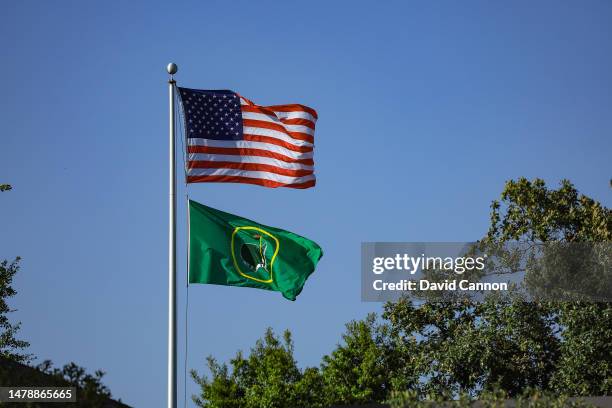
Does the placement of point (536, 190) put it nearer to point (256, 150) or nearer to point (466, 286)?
point (466, 286)

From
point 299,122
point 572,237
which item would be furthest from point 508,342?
point 299,122

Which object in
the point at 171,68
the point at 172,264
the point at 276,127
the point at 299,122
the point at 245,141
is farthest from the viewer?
the point at 299,122

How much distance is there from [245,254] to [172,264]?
1.91m

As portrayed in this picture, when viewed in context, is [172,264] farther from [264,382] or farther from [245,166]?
[264,382]

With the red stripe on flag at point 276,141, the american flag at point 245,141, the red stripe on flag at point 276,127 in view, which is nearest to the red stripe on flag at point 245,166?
the american flag at point 245,141

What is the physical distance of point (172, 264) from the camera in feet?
58.4

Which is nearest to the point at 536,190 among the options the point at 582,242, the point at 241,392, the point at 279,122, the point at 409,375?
the point at 582,242

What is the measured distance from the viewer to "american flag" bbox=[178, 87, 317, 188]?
1956 cm

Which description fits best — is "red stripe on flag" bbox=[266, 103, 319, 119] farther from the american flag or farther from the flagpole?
the flagpole

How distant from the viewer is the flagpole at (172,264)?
1703 centimetres

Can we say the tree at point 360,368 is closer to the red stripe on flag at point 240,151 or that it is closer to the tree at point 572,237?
the tree at point 572,237

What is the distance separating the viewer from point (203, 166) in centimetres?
1945

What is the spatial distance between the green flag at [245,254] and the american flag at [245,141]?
0.93 m

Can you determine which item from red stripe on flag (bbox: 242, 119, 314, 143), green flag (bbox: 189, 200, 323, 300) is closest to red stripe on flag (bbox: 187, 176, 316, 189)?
green flag (bbox: 189, 200, 323, 300)
